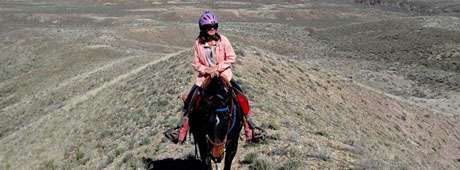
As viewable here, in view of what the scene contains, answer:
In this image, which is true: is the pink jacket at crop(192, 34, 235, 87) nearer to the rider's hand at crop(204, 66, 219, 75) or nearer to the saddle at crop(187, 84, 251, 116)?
the rider's hand at crop(204, 66, 219, 75)

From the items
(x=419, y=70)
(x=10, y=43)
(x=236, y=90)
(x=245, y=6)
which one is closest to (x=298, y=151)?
(x=236, y=90)

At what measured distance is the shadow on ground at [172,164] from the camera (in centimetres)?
1334

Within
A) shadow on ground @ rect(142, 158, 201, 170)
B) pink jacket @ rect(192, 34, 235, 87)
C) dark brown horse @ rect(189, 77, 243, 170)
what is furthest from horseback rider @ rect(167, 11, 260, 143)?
shadow on ground @ rect(142, 158, 201, 170)

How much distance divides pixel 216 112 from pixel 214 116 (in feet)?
0.25

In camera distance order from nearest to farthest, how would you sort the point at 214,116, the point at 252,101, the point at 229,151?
the point at 214,116 → the point at 229,151 → the point at 252,101

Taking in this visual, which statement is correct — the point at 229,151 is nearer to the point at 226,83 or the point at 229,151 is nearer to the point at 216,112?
the point at 216,112

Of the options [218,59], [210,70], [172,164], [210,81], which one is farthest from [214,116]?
[172,164]

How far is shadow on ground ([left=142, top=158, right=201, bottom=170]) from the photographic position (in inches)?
525

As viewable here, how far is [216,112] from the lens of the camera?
10.0 m

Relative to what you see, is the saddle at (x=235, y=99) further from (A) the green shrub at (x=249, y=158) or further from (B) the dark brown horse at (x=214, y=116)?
(A) the green shrub at (x=249, y=158)

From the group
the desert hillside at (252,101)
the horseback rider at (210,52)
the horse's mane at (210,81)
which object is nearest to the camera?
the horse's mane at (210,81)

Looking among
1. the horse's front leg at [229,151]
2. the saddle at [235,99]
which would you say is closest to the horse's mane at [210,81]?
the saddle at [235,99]

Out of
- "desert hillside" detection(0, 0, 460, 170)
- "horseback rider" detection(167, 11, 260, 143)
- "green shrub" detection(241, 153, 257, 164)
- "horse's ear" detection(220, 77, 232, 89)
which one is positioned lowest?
"desert hillside" detection(0, 0, 460, 170)

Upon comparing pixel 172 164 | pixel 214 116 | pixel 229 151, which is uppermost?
pixel 214 116
